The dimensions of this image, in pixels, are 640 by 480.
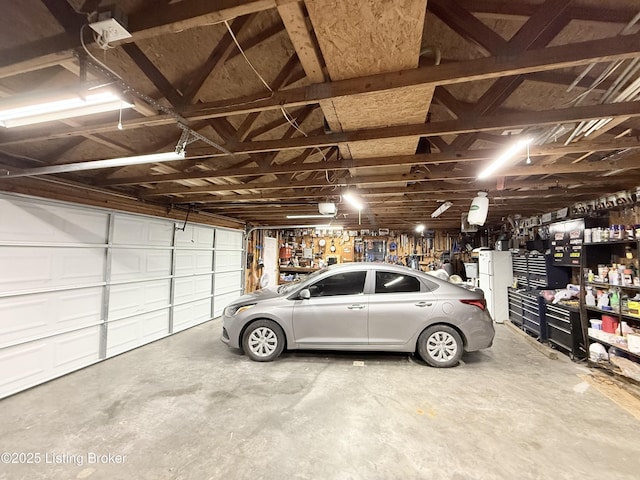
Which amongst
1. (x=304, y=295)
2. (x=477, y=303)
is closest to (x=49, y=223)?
(x=304, y=295)

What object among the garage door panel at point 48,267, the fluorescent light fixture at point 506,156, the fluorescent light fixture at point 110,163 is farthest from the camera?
the garage door panel at point 48,267

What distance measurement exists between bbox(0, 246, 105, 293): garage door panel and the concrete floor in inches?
45.1

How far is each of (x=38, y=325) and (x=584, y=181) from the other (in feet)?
20.9

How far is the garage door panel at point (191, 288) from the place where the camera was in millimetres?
5090

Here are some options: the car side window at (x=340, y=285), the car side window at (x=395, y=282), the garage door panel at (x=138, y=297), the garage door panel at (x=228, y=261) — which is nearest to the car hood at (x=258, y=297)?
the car side window at (x=340, y=285)

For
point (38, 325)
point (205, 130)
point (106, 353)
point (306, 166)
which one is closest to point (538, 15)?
point (306, 166)

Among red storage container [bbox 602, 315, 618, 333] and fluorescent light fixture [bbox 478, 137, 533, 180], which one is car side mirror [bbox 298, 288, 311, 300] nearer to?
fluorescent light fixture [bbox 478, 137, 533, 180]

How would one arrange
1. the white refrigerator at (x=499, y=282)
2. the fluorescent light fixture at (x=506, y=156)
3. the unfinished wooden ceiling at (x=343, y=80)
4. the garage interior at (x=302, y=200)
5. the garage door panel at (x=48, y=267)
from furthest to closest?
the white refrigerator at (x=499, y=282)
the garage door panel at (x=48, y=267)
the fluorescent light fixture at (x=506, y=156)
the garage interior at (x=302, y=200)
the unfinished wooden ceiling at (x=343, y=80)

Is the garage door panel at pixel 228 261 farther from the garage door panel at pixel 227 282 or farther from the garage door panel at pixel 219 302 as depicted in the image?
the garage door panel at pixel 219 302

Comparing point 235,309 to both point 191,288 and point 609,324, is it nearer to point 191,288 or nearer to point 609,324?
point 191,288

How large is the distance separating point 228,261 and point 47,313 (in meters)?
3.69

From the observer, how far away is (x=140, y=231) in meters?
4.29

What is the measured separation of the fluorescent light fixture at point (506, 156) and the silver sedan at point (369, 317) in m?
1.58

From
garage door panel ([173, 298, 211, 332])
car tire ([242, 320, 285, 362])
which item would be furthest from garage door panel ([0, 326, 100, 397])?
car tire ([242, 320, 285, 362])
